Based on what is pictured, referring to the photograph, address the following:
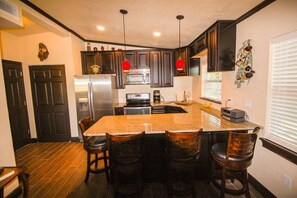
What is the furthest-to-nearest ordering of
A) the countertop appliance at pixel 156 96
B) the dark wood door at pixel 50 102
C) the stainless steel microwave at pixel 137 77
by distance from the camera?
1. the countertop appliance at pixel 156 96
2. the stainless steel microwave at pixel 137 77
3. the dark wood door at pixel 50 102

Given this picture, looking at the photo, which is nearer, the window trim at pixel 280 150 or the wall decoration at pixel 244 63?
the window trim at pixel 280 150

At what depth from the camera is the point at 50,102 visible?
13.6 ft

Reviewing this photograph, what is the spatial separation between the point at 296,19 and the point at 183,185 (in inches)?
99.1

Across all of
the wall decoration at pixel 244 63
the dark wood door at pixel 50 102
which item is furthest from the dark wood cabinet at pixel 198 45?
the dark wood door at pixel 50 102

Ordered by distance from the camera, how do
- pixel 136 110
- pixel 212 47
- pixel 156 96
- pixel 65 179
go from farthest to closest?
pixel 156 96 → pixel 136 110 → pixel 212 47 → pixel 65 179

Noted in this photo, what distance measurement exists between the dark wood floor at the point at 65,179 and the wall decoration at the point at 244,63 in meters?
1.70

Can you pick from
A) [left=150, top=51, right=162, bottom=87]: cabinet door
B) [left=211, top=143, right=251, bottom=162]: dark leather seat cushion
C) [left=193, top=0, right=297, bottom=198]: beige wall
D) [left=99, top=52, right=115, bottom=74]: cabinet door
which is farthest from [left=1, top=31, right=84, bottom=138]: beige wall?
[left=193, top=0, right=297, bottom=198]: beige wall

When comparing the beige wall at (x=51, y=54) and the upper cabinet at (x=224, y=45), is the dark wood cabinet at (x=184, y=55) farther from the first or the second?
the beige wall at (x=51, y=54)

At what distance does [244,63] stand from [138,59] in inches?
114

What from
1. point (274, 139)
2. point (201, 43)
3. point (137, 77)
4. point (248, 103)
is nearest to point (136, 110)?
point (137, 77)

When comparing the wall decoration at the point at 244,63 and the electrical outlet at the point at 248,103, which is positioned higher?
the wall decoration at the point at 244,63

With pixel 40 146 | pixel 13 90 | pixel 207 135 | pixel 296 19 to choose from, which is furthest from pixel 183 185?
pixel 13 90

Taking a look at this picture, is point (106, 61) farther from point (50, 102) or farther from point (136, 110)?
point (50, 102)

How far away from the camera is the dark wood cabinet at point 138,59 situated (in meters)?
4.50
